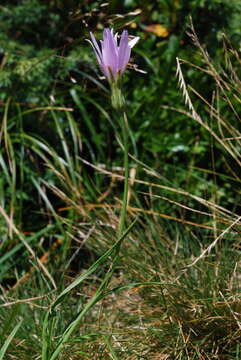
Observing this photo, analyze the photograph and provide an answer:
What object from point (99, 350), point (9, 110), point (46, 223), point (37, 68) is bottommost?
point (46, 223)

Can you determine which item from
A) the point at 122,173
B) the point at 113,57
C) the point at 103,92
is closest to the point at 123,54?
the point at 113,57

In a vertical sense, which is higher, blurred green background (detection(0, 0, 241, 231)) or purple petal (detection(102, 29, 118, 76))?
purple petal (detection(102, 29, 118, 76))

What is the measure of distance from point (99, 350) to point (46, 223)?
3.90ft

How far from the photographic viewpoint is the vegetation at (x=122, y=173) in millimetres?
2020

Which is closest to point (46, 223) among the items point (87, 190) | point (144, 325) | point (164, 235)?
Result: point (87, 190)

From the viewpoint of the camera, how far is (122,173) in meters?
2.83

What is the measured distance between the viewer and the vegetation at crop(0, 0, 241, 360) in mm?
2020

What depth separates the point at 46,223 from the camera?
2.98 metres

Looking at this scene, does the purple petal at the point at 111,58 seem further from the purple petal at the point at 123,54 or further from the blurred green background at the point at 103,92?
the blurred green background at the point at 103,92

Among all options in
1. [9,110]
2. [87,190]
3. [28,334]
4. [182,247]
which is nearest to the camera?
[28,334]

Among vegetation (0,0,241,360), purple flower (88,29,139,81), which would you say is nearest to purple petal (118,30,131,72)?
purple flower (88,29,139,81)

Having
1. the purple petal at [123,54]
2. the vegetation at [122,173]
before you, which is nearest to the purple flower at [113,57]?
the purple petal at [123,54]

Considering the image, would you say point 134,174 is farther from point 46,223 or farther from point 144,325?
point 144,325

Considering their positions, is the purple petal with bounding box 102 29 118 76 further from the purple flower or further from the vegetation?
the vegetation
